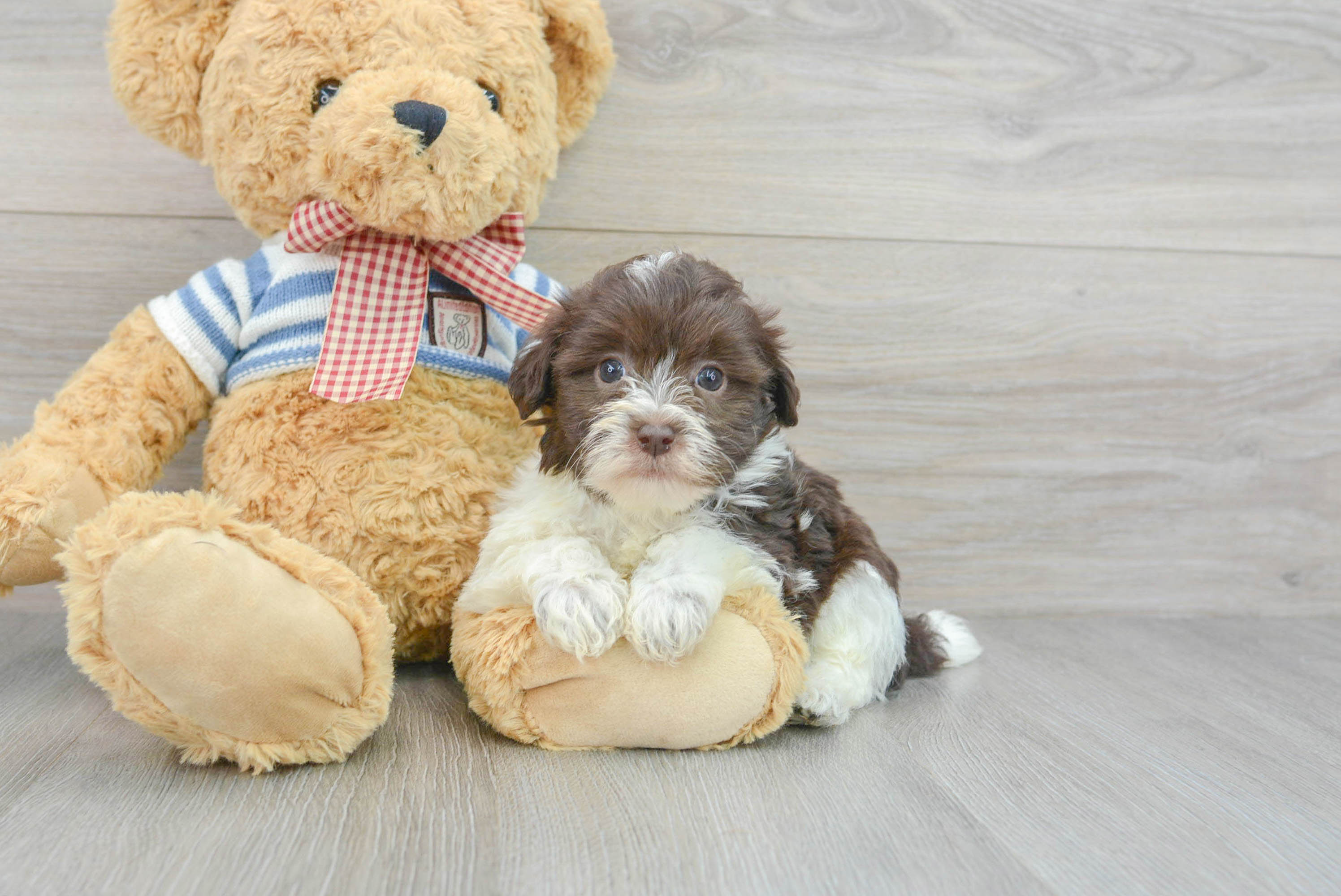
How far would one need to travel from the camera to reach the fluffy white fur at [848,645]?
1.43 m

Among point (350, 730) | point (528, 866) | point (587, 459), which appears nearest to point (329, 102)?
point (587, 459)

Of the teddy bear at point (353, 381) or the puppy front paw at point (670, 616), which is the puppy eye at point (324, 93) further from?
the puppy front paw at point (670, 616)

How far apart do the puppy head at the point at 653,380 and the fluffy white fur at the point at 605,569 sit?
55 mm

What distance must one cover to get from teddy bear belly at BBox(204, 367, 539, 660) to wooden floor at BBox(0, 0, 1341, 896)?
7.8 inches

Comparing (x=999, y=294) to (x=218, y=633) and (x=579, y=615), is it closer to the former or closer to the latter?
(x=579, y=615)

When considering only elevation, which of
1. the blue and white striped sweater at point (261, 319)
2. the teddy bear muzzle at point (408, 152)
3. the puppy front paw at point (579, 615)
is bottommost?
the puppy front paw at point (579, 615)

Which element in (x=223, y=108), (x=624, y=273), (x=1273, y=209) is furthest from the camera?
(x=1273, y=209)

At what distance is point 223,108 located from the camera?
1.50 meters

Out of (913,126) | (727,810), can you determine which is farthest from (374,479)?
(913,126)

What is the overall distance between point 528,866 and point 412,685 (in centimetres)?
63

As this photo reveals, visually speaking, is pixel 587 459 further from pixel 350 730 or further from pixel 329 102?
pixel 329 102

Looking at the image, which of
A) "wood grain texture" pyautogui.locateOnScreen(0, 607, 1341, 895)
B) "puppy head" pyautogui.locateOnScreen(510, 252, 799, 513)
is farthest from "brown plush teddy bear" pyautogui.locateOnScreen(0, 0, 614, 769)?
"puppy head" pyautogui.locateOnScreen(510, 252, 799, 513)

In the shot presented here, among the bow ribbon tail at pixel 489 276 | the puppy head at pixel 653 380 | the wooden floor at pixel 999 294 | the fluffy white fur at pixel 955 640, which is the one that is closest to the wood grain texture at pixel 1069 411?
the wooden floor at pixel 999 294

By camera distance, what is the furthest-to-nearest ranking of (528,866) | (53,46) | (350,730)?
(53,46)
(350,730)
(528,866)
